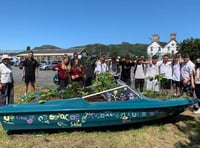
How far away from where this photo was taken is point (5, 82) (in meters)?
8.64

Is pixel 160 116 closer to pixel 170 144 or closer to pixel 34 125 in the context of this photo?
pixel 170 144

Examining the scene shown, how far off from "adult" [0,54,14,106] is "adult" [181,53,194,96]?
4.78 metres

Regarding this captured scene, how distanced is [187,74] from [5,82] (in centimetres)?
499

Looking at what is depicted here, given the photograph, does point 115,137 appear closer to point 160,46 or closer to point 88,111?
point 88,111

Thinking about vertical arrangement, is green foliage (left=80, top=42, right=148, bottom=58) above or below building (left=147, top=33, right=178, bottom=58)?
below

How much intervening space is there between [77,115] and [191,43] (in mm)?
50279

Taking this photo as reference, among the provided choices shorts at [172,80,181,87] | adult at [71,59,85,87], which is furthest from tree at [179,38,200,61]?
adult at [71,59,85,87]

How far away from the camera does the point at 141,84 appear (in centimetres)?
1069

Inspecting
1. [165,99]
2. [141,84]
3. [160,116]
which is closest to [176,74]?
[141,84]

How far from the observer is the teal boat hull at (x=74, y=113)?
20.6 ft

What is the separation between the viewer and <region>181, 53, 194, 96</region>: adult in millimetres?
8875

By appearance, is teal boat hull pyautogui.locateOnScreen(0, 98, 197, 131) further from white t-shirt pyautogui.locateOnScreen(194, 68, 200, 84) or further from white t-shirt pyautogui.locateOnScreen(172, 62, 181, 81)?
white t-shirt pyautogui.locateOnScreen(172, 62, 181, 81)

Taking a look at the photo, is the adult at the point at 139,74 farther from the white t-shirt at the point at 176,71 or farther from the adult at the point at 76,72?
the adult at the point at 76,72

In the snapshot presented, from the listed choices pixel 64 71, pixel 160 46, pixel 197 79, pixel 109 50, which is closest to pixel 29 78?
pixel 64 71
